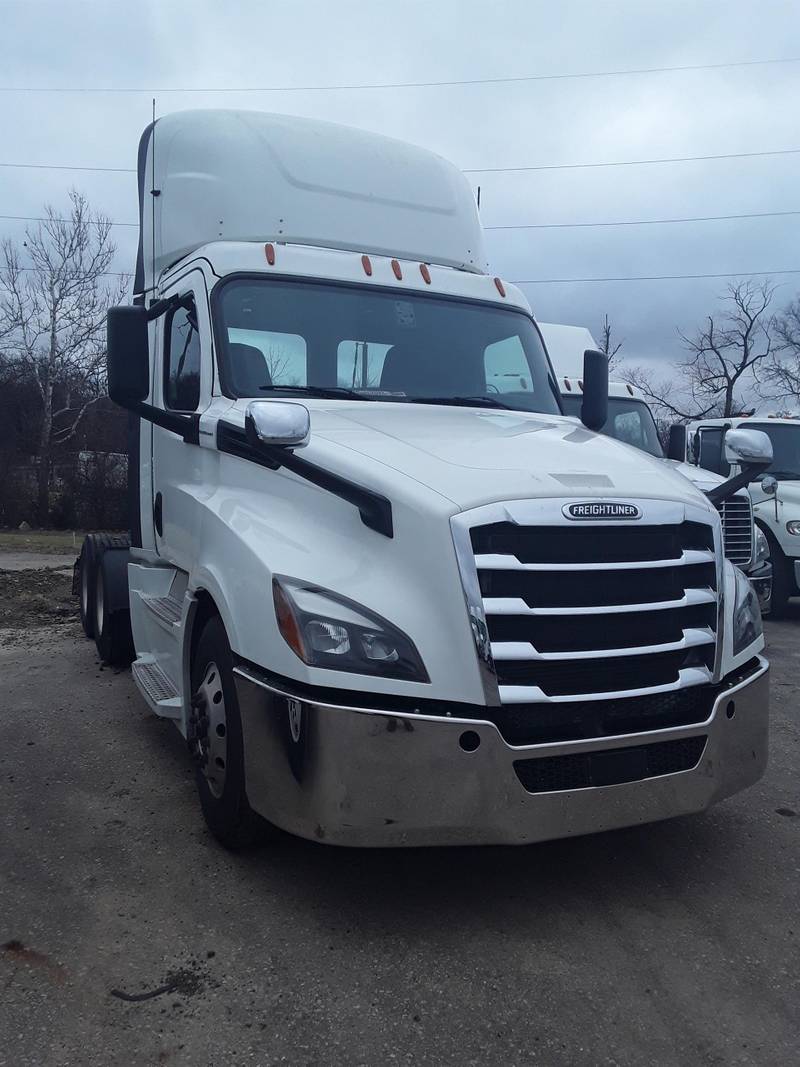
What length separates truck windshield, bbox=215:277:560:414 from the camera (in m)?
4.77

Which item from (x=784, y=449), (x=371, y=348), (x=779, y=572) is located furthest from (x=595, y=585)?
(x=784, y=449)

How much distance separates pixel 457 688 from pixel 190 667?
168cm

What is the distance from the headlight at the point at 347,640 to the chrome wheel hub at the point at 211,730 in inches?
31.9

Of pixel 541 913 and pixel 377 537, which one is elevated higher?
pixel 377 537

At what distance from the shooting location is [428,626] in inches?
132

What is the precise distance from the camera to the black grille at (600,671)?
3383 millimetres

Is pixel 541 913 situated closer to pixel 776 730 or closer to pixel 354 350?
pixel 354 350

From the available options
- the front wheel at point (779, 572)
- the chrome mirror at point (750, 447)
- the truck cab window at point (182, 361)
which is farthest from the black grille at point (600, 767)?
the front wheel at point (779, 572)

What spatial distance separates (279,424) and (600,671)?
154 centimetres

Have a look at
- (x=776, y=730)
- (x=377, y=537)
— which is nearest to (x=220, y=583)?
(x=377, y=537)

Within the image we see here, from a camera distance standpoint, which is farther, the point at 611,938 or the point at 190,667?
the point at 190,667

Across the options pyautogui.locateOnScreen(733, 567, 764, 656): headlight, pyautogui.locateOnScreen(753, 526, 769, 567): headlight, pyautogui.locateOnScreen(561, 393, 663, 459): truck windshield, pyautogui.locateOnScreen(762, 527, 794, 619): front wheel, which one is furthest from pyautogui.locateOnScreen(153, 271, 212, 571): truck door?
pyautogui.locateOnScreen(762, 527, 794, 619): front wheel

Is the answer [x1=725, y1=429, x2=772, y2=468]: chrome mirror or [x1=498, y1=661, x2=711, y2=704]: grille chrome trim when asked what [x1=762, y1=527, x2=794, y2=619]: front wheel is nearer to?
[x1=725, y1=429, x2=772, y2=468]: chrome mirror

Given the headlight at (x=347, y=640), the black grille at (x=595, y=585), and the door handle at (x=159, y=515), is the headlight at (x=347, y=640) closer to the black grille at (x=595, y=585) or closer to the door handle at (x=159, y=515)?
the black grille at (x=595, y=585)
